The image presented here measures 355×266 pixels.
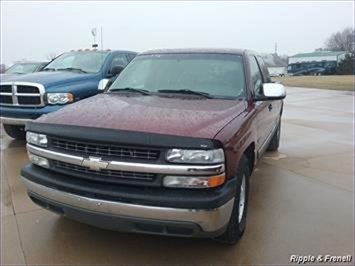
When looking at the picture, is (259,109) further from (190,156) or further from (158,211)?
(158,211)

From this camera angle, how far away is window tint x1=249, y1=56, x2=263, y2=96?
4309 millimetres

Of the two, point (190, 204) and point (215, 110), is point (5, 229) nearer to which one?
point (190, 204)

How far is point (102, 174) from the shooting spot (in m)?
2.84

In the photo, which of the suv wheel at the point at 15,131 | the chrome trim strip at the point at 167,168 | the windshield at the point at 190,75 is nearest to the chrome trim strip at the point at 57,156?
the chrome trim strip at the point at 167,168

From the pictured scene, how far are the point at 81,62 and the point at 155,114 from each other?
198 inches

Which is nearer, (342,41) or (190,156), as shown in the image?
(190,156)

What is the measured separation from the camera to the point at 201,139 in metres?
2.67

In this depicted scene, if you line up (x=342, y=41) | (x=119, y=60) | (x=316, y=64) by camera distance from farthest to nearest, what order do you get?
1. (x=342, y=41)
2. (x=316, y=64)
3. (x=119, y=60)

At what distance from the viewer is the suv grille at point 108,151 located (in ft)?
8.94

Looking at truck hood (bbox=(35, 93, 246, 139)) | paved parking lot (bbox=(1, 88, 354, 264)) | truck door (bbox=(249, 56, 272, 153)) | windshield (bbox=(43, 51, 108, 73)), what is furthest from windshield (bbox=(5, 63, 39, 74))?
truck hood (bbox=(35, 93, 246, 139))

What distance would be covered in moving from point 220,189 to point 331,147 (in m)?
4.95

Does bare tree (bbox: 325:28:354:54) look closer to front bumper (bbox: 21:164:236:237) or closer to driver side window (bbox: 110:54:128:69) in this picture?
driver side window (bbox: 110:54:128:69)

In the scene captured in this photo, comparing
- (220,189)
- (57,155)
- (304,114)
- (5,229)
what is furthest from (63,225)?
(304,114)

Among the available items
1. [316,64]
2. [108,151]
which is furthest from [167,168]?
[316,64]
